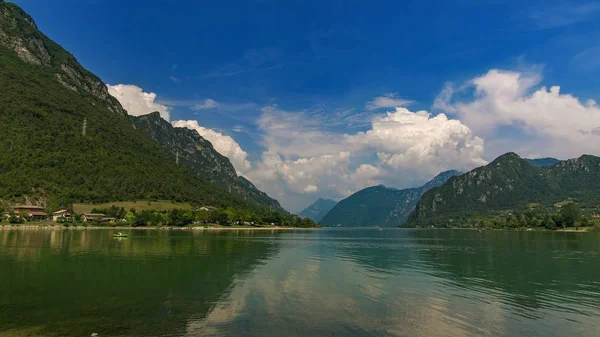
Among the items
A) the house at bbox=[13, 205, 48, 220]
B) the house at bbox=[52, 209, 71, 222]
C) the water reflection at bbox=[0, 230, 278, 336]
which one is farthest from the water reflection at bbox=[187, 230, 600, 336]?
the house at bbox=[52, 209, 71, 222]

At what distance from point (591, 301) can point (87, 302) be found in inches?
1883

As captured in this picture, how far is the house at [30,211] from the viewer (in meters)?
183

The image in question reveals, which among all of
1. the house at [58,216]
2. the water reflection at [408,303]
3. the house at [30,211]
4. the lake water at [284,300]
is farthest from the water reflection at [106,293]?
the house at [58,216]

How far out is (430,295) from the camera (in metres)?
38.0

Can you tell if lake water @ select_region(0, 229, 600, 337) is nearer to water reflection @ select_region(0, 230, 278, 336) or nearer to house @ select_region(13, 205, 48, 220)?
water reflection @ select_region(0, 230, 278, 336)

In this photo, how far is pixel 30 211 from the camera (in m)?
188

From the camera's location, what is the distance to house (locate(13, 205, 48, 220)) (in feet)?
599

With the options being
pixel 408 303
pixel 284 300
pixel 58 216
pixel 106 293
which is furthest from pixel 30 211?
pixel 408 303

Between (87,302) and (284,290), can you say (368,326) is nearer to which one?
(284,290)

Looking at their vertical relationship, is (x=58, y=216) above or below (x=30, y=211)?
below

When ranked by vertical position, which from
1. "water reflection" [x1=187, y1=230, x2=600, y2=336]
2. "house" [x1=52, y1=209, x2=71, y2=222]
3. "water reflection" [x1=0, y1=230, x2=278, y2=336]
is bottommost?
"water reflection" [x1=187, y1=230, x2=600, y2=336]

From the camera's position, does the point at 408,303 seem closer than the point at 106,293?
Yes

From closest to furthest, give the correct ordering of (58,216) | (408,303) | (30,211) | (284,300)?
(408,303) → (284,300) → (30,211) → (58,216)

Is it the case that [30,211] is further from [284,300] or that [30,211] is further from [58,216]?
[284,300]
